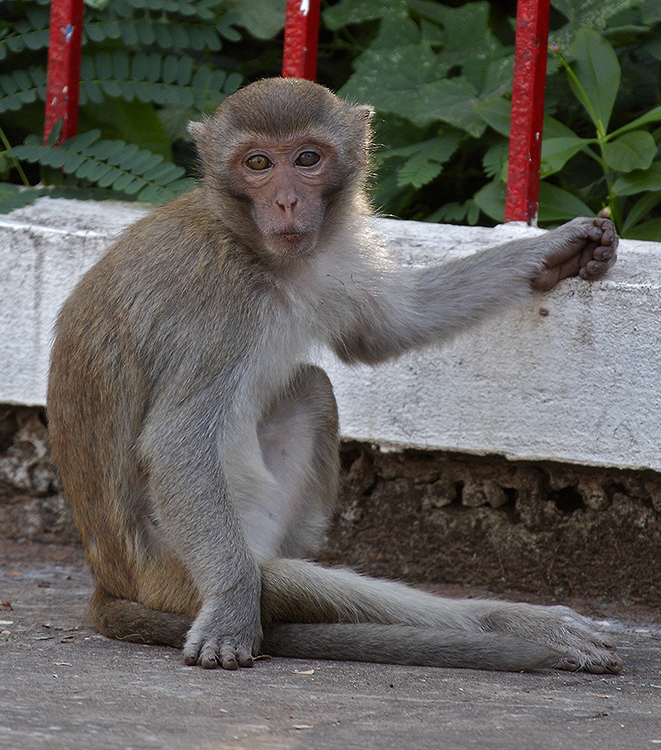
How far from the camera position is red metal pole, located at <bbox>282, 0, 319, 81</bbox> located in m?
3.76

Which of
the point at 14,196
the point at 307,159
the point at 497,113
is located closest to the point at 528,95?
→ the point at 497,113

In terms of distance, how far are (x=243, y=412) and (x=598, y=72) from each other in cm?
177

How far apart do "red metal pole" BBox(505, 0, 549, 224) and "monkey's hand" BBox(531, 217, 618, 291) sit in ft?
0.80

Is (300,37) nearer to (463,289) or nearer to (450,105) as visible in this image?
(450,105)

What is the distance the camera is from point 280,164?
304cm

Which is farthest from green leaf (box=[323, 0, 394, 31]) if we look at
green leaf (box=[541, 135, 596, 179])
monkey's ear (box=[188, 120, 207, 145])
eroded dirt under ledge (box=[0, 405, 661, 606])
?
eroded dirt under ledge (box=[0, 405, 661, 606])

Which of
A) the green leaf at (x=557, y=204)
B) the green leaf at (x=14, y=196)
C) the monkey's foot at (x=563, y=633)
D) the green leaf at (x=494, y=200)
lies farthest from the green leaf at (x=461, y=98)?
the monkey's foot at (x=563, y=633)

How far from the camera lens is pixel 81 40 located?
4.10m

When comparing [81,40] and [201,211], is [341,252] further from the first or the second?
[81,40]

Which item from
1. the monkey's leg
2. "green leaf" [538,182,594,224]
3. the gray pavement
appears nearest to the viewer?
the gray pavement

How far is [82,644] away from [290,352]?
1013 millimetres

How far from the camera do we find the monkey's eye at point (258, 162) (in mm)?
3072

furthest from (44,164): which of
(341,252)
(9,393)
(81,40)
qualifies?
(341,252)

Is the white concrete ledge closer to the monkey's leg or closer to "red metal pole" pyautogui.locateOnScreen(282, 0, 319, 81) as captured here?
the monkey's leg
